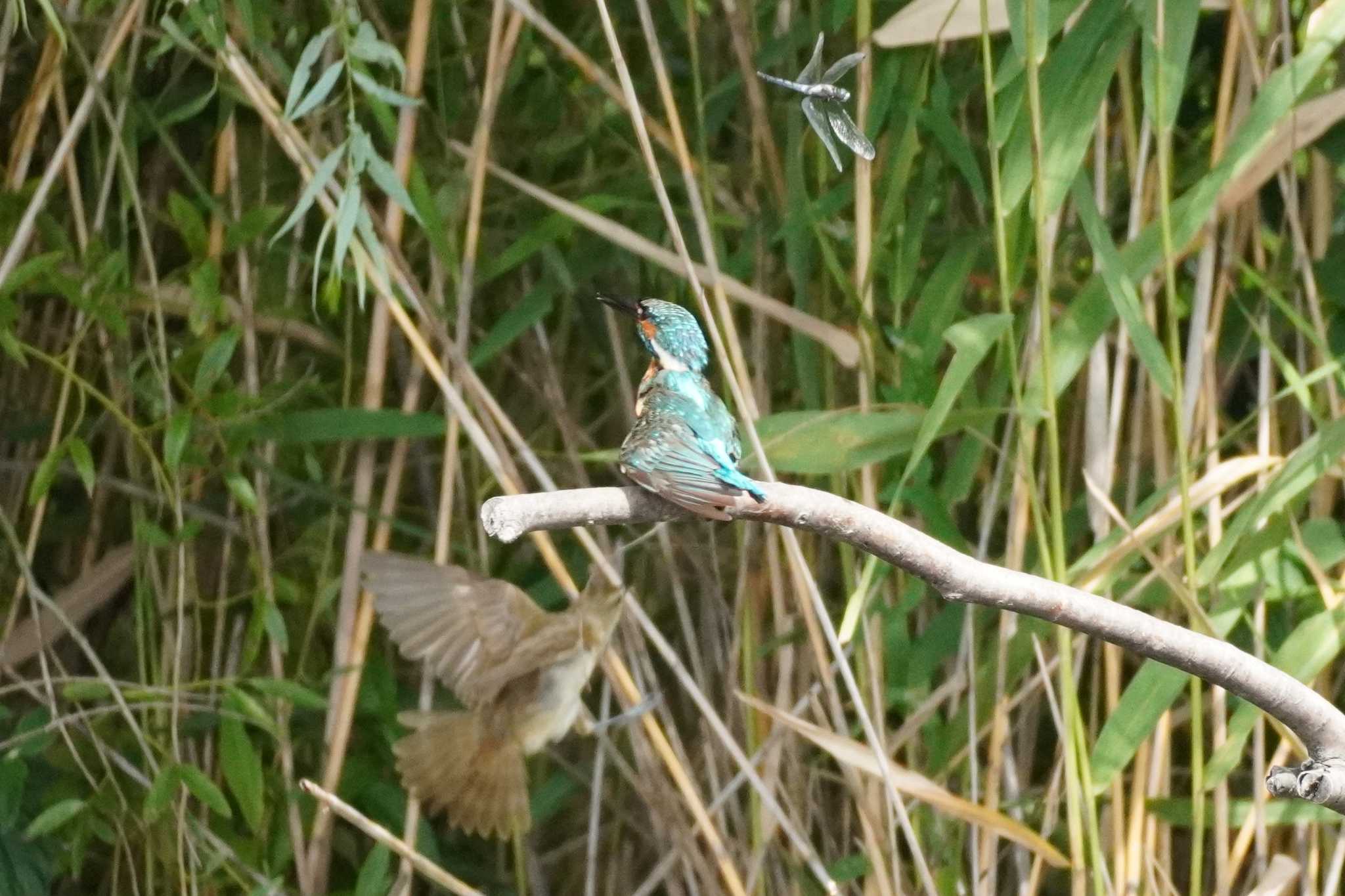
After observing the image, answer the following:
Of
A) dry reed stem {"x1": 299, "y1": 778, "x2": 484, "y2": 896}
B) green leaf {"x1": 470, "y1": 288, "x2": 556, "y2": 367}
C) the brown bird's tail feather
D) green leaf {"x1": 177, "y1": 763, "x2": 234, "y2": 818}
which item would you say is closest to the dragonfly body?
dry reed stem {"x1": 299, "y1": 778, "x2": 484, "y2": 896}

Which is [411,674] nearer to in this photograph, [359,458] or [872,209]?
[359,458]

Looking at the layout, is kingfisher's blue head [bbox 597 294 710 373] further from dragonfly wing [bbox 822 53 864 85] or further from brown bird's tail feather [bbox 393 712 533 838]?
brown bird's tail feather [bbox 393 712 533 838]

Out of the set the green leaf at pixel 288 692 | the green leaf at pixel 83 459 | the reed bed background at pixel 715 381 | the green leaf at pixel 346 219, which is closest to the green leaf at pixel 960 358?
the reed bed background at pixel 715 381

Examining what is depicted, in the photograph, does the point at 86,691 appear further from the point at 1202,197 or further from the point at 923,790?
the point at 1202,197

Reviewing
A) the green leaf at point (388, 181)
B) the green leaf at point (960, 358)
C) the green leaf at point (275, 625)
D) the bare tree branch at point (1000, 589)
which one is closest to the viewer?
the bare tree branch at point (1000, 589)

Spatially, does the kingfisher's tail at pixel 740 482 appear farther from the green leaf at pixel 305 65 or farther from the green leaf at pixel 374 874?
the green leaf at pixel 374 874

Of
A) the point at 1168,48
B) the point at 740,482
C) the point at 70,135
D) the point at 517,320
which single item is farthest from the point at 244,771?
the point at 1168,48

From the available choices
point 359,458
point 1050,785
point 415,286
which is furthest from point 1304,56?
point 359,458

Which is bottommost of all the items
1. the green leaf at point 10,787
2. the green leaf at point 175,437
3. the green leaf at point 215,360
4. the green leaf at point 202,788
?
the green leaf at point 10,787
